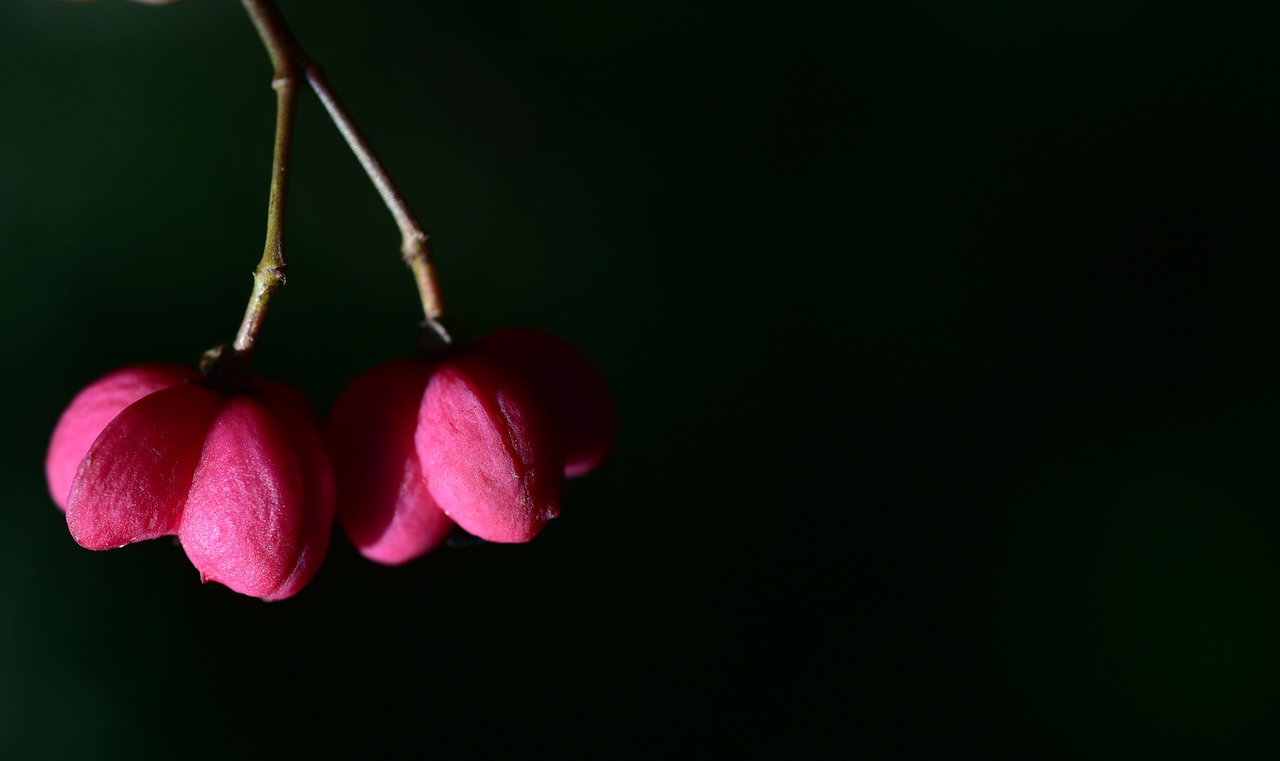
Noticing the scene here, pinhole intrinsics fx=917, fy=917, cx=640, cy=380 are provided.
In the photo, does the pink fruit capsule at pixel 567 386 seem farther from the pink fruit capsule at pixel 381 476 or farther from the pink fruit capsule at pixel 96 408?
the pink fruit capsule at pixel 96 408

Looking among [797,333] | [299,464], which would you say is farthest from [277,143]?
[797,333]

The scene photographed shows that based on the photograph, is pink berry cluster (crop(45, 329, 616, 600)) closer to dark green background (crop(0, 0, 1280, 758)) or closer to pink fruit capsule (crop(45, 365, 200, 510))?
pink fruit capsule (crop(45, 365, 200, 510))

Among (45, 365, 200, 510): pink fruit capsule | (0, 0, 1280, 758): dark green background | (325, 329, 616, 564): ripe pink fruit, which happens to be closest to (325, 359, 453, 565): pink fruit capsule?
(325, 329, 616, 564): ripe pink fruit

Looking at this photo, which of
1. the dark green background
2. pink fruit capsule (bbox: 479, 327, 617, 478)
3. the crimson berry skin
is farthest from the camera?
the dark green background

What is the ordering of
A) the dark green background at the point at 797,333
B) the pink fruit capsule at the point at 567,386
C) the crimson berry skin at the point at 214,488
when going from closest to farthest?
the crimson berry skin at the point at 214,488 < the pink fruit capsule at the point at 567,386 < the dark green background at the point at 797,333

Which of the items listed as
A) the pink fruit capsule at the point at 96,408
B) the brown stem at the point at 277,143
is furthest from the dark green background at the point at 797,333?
the brown stem at the point at 277,143

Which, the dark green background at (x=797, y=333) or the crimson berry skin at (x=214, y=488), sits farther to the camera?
the dark green background at (x=797, y=333)
